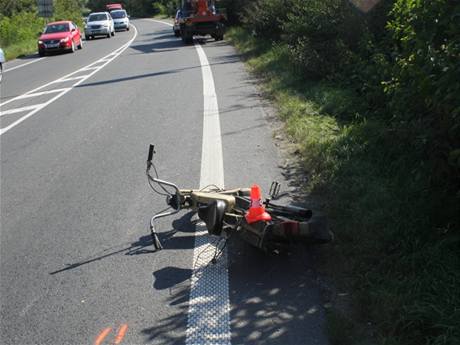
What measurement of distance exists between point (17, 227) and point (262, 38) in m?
15.2

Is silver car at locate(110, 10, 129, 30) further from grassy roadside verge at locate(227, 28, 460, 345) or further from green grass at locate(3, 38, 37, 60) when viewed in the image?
grassy roadside verge at locate(227, 28, 460, 345)

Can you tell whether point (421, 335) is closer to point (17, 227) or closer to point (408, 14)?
point (408, 14)

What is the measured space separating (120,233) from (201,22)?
2136cm

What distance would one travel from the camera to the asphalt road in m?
3.70

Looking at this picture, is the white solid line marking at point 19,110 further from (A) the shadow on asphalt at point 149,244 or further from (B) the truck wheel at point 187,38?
(B) the truck wheel at point 187,38

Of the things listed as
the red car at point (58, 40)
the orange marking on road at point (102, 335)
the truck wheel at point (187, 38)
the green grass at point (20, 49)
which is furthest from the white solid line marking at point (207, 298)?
the green grass at point (20, 49)

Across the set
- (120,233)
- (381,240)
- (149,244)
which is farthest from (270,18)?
(381,240)

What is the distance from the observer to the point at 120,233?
5129 millimetres

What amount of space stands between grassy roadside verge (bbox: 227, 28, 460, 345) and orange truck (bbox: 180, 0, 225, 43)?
18629mm

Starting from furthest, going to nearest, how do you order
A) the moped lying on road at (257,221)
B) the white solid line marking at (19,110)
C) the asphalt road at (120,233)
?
the white solid line marking at (19,110), the moped lying on road at (257,221), the asphalt road at (120,233)

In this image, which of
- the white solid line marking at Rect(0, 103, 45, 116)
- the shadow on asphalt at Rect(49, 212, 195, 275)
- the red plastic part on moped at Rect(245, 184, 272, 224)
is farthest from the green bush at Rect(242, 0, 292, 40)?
the red plastic part on moped at Rect(245, 184, 272, 224)

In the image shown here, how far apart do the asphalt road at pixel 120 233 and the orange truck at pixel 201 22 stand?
551 inches

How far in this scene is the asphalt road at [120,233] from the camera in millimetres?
3701

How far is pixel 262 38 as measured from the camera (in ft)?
63.7
